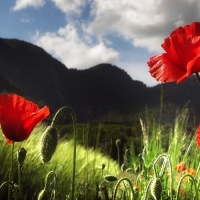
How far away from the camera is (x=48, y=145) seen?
1.47m

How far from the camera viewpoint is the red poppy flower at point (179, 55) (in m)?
1.06

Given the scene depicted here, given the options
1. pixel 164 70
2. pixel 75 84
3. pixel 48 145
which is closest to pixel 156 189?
pixel 48 145

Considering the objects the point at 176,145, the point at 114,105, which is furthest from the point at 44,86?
the point at 176,145

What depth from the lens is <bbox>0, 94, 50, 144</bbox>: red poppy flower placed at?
1477 mm

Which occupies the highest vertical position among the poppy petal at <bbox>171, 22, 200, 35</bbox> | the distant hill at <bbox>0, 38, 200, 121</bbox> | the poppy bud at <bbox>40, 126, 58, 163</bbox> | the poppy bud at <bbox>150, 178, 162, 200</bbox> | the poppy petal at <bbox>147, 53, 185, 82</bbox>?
the distant hill at <bbox>0, 38, 200, 121</bbox>

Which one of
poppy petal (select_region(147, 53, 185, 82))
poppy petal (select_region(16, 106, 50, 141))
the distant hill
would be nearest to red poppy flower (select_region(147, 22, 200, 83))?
poppy petal (select_region(147, 53, 185, 82))

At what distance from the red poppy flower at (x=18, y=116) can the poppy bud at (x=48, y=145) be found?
58 millimetres

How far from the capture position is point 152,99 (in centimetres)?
10269

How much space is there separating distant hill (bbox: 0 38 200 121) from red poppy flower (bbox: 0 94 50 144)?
99.8m

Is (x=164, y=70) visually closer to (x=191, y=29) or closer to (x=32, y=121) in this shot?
(x=191, y=29)

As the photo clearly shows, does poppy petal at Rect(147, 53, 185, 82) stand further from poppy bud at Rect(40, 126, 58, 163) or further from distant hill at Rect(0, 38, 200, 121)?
distant hill at Rect(0, 38, 200, 121)

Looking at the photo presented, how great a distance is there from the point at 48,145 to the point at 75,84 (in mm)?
136328

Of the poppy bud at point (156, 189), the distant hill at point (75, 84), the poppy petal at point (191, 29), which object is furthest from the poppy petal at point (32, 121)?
the distant hill at point (75, 84)

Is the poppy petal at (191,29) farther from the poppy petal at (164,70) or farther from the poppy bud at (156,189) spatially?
the poppy bud at (156,189)
